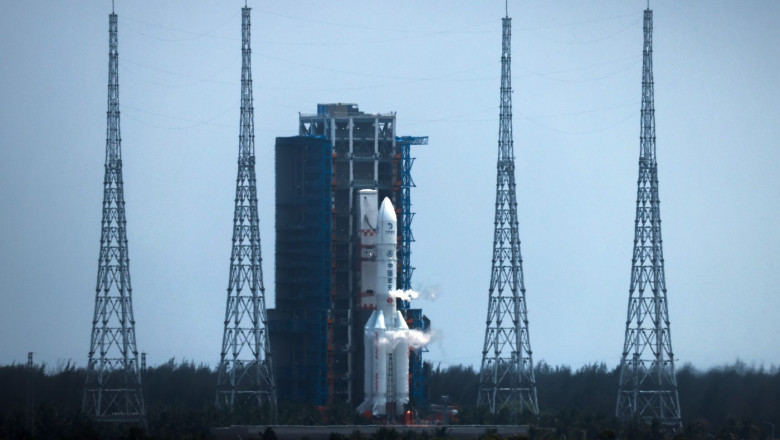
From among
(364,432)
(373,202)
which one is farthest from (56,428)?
(373,202)

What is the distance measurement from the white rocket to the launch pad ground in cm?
403

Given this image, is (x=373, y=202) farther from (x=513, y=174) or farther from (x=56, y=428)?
(x=56, y=428)

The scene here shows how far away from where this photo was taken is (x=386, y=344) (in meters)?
103

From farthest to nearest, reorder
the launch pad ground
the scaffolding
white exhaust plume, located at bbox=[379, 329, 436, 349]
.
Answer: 1. the scaffolding
2. white exhaust plume, located at bbox=[379, 329, 436, 349]
3. the launch pad ground

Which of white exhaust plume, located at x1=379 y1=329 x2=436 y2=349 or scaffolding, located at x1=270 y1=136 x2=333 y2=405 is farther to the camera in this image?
scaffolding, located at x1=270 y1=136 x2=333 y2=405

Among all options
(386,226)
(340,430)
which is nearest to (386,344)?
(386,226)

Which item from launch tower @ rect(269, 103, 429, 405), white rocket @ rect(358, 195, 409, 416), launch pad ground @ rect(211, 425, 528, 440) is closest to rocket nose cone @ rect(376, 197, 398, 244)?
white rocket @ rect(358, 195, 409, 416)

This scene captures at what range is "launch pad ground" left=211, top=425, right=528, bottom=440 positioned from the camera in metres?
94.0

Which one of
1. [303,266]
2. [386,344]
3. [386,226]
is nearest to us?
[386,344]

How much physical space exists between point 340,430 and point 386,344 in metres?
8.15

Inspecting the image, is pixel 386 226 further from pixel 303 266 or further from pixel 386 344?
pixel 303 266

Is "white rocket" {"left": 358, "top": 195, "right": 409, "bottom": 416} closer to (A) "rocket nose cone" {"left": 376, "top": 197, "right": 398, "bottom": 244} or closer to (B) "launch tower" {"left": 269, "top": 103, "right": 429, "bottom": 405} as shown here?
(A) "rocket nose cone" {"left": 376, "top": 197, "right": 398, "bottom": 244}

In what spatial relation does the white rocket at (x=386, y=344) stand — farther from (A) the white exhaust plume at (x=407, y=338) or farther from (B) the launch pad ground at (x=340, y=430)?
(B) the launch pad ground at (x=340, y=430)

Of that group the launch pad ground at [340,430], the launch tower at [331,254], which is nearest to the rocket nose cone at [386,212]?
the launch tower at [331,254]
